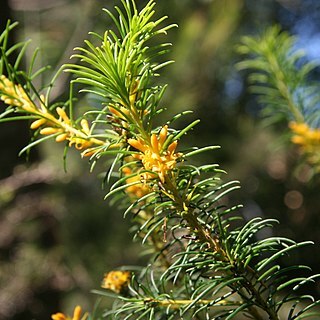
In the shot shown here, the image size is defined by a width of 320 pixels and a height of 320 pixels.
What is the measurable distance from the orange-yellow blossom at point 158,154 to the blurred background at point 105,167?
1078 millimetres

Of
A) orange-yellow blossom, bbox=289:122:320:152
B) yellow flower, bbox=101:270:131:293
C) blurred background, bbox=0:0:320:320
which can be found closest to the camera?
yellow flower, bbox=101:270:131:293

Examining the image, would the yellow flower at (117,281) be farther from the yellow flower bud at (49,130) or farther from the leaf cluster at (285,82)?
the leaf cluster at (285,82)

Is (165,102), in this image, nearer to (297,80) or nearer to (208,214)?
(297,80)

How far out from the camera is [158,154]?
0.41 m

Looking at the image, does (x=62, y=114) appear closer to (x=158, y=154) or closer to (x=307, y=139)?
(x=158, y=154)

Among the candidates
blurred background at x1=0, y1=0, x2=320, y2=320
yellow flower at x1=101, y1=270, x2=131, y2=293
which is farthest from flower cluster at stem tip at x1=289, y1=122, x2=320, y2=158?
blurred background at x1=0, y1=0, x2=320, y2=320

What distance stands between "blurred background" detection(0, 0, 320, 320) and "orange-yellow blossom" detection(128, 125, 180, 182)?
1.08 m

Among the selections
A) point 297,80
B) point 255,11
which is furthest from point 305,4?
point 297,80

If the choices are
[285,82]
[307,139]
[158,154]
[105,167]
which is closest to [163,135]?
[158,154]

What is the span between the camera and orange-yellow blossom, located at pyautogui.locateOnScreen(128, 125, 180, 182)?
0.41 m

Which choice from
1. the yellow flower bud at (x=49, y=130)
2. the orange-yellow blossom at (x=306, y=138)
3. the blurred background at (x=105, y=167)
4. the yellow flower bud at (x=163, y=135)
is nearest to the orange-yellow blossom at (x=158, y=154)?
the yellow flower bud at (x=163, y=135)

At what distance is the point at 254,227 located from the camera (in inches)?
16.8

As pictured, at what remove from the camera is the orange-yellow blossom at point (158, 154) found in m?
0.41

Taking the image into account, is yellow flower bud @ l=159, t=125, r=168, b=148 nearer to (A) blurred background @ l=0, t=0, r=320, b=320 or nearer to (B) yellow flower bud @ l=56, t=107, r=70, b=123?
(B) yellow flower bud @ l=56, t=107, r=70, b=123
